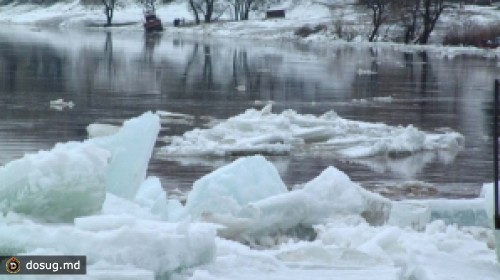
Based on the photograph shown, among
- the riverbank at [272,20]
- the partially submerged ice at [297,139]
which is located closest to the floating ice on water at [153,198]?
the partially submerged ice at [297,139]

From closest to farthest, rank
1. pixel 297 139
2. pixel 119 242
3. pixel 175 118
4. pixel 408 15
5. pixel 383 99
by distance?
pixel 119 242, pixel 297 139, pixel 175 118, pixel 383 99, pixel 408 15

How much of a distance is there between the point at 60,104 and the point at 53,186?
43.8ft

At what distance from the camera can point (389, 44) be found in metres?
62.0

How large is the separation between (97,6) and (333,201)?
10484 cm

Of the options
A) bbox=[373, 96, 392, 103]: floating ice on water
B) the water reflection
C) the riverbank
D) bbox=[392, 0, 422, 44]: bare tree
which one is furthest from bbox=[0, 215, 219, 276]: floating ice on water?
bbox=[392, 0, 422, 44]: bare tree

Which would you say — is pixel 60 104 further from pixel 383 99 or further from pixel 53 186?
pixel 53 186

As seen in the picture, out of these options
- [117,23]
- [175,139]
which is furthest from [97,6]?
[175,139]

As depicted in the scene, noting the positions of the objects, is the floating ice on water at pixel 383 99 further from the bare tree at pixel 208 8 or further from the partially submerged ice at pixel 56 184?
the bare tree at pixel 208 8

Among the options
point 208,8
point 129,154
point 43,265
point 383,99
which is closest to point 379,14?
point 208,8

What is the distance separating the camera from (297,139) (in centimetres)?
1416

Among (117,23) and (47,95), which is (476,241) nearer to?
(47,95)

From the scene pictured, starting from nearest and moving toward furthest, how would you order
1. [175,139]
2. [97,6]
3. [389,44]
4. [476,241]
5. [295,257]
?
[295,257]
[476,241]
[175,139]
[389,44]
[97,6]

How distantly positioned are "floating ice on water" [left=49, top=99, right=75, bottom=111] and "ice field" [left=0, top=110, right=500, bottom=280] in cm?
1064

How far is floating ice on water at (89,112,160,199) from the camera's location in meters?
7.13
